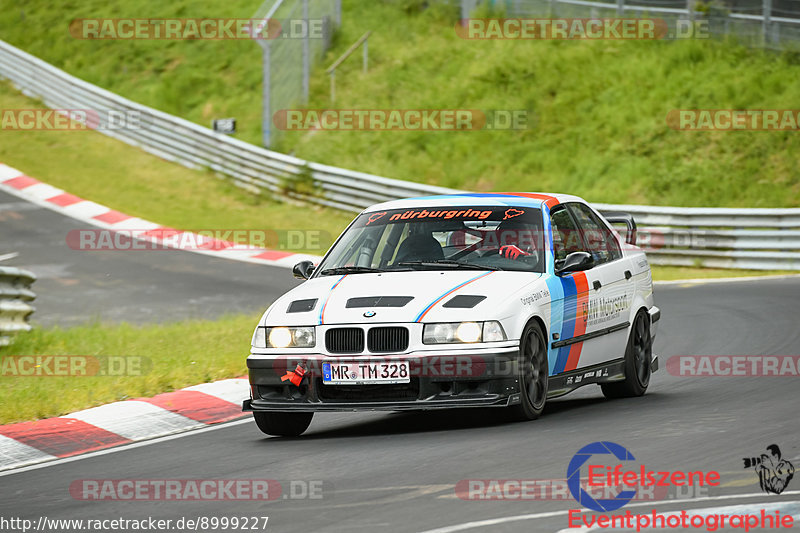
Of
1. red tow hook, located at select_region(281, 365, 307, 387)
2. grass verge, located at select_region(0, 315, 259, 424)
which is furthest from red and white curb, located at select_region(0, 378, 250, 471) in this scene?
red tow hook, located at select_region(281, 365, 307, 387)

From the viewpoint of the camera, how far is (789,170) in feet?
76.5

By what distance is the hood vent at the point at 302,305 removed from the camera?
810 centimetres

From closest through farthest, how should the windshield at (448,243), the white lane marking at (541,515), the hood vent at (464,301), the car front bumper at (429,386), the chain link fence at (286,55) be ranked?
the white lane marking at (541,515)
the car front bumper at (429,386)
the hood vent at (464,301)
the windshield at (448,243)
the chain link fence at (286,55)

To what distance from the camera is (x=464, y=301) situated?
7.84 m

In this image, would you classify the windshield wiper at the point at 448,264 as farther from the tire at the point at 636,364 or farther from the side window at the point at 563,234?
the tire at the point at 636,364

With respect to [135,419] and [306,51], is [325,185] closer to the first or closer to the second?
[306,51]

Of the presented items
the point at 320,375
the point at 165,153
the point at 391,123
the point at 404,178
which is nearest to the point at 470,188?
the point at 404,178

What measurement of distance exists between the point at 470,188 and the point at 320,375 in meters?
18.3

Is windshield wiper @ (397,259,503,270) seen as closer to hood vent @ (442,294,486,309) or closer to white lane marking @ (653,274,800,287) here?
hood vent @ (442,294,486,309)

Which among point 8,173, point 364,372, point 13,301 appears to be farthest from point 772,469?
point 8,173

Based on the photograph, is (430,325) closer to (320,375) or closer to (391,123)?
(320,375)

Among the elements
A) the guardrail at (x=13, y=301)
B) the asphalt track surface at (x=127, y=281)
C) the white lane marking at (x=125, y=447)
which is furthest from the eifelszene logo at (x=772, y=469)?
the asphalt track surface at (x=127, y=281)

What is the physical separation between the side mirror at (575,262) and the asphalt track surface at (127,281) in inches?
319

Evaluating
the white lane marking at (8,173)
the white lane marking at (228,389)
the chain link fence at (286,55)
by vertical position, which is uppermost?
the chain link fence at (286,55)
